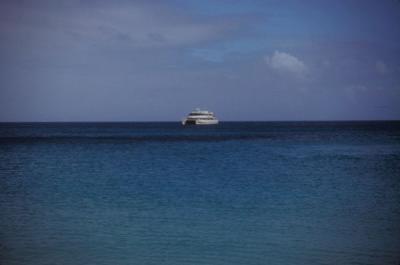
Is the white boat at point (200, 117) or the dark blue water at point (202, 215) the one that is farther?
the white boat at point (200, 117)

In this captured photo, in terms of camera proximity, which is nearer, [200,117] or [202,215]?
[202,215]

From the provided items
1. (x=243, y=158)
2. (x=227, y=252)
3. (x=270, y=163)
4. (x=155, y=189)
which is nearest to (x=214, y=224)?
(x=227, y=252)

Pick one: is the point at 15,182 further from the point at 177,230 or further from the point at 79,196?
the point at 177,230

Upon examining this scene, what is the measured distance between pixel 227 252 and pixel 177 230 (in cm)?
217

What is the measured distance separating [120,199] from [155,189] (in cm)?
248

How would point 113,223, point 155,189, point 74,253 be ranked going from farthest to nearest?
point 155,189 → point 113,223 → point 74,253

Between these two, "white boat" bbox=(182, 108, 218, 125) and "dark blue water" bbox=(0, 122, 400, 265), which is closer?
"dark blue water" bbox=(0, 122, 400, 265)

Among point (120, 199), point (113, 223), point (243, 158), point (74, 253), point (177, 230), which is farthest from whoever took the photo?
point (243, 158)

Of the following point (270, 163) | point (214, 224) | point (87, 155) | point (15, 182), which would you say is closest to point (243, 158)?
point (270, 163)

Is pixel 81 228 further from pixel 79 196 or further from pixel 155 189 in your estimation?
pixel 155 189

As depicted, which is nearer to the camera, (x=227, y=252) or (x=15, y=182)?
(x=227, y=252)

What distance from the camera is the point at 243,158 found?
32.2m

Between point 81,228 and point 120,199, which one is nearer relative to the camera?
point 81,228

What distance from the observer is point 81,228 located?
13.0 m
